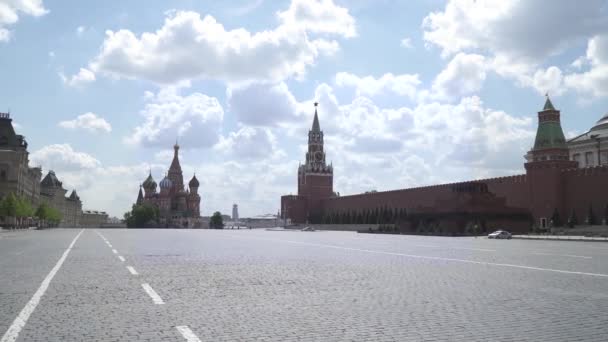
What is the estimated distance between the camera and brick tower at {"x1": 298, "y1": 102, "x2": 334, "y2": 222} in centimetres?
10569

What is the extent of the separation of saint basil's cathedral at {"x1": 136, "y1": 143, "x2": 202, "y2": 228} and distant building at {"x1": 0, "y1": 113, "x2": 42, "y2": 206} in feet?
133

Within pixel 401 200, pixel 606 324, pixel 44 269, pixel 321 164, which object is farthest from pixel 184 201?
pixel 606 324

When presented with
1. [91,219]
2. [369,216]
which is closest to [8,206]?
[369,216]

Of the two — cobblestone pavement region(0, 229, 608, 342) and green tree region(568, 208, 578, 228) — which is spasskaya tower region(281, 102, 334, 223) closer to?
green tree region(568, 208, 578, 228)

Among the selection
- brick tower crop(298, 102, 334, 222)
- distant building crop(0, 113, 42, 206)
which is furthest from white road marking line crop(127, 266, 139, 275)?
brick tower crop(298, 102, 334, 222)

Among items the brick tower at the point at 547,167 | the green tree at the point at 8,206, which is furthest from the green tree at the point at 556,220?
the green tree at the point at 8,206

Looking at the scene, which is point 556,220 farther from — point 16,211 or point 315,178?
point 315,178

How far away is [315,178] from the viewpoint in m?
107

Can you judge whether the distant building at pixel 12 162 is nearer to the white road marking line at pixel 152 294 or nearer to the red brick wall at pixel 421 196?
the red brick wall at pixel 421 196

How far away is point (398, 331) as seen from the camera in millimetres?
5199

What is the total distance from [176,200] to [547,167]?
9075cm

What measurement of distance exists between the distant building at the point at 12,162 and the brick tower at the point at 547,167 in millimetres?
60789

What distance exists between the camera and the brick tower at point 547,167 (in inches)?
1955

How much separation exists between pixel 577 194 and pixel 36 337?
50.3m
